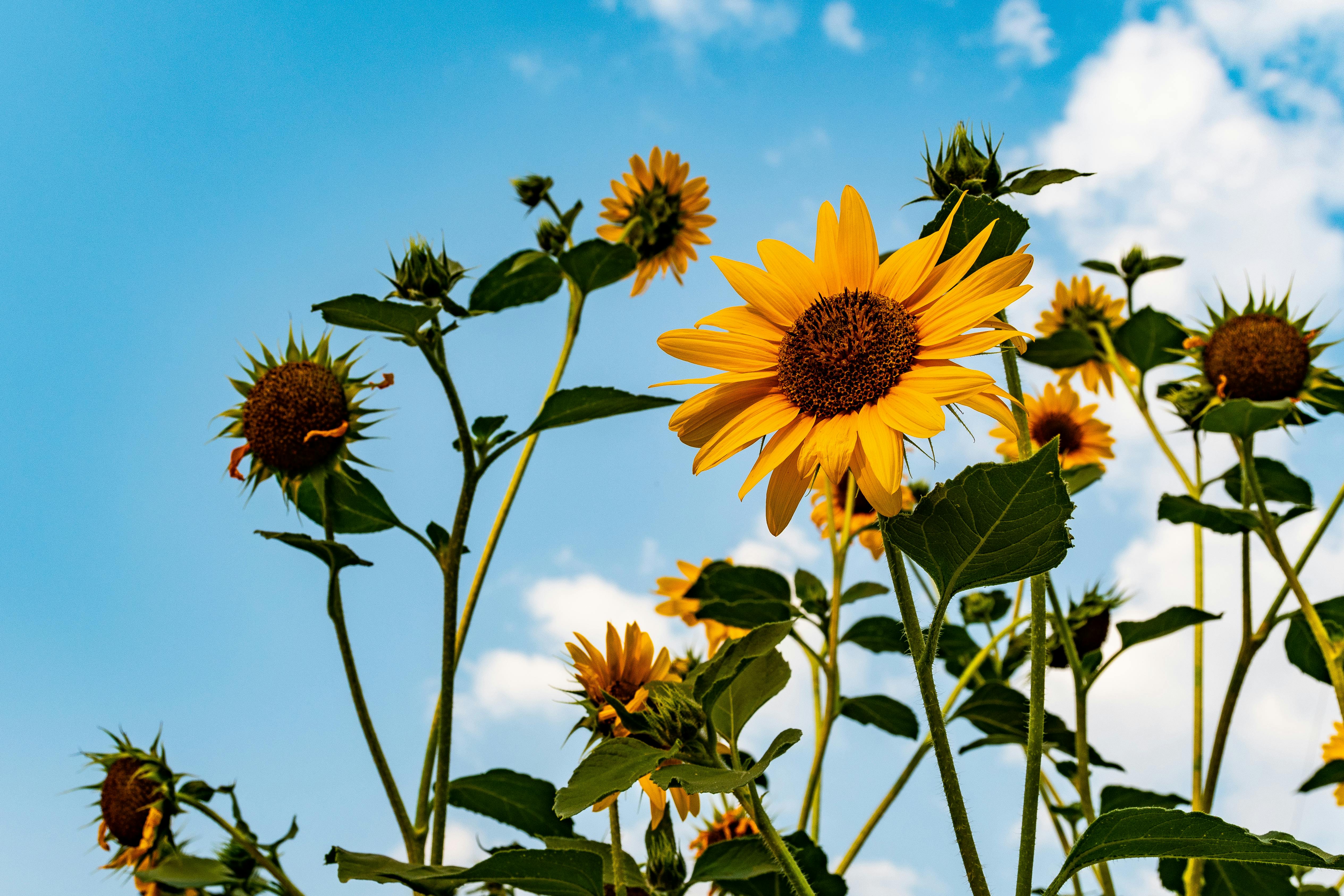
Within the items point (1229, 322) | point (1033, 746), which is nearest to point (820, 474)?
point (1033, 746)

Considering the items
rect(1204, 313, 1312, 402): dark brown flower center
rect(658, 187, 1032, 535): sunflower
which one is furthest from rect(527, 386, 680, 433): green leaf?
rect(1204, 313, 1312, 402): dark brown flower center

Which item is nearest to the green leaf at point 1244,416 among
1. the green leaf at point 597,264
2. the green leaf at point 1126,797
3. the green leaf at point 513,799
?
the green leaf at point 1126,797

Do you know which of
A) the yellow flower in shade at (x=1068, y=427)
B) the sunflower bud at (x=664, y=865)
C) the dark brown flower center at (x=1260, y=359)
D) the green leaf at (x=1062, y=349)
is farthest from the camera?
the yellow flower in shade at (x=1068, y=427)

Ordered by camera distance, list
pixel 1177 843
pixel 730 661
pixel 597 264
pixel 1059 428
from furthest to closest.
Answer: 1. pixel 1059 428
2. pixel 597 264
3. pixel 730 661
4. pixel 1177 843

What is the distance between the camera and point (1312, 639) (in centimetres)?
211

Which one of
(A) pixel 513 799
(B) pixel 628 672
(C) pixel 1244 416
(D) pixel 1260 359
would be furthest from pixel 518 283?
(D) pixel 1260 359

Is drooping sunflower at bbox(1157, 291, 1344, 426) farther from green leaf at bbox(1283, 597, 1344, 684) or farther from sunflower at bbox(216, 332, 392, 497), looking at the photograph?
sunflower at bbox(216, 332, 392, 497)

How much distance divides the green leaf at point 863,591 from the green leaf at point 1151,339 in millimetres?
861

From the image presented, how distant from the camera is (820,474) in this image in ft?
4.09

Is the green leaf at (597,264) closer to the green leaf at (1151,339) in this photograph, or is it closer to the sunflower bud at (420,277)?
the sunflower bud at (420,277)

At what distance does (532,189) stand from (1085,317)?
1.74 meters

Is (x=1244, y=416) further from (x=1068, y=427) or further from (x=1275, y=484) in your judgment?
(x=1068, y=427)

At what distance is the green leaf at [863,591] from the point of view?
2.31 m

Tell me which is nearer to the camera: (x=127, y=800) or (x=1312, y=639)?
(x=127, y=800)
